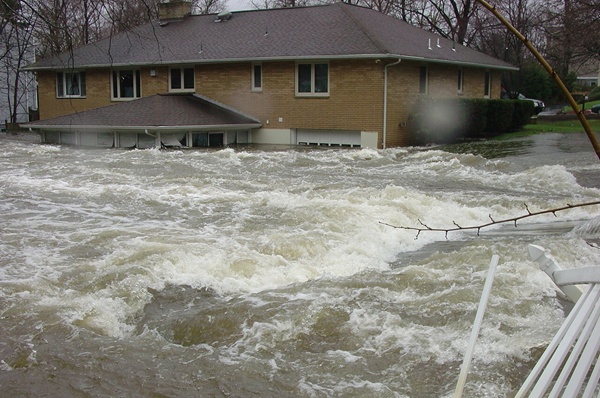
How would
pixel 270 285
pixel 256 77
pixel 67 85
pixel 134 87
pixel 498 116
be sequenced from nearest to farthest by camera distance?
pixel 270 285, pixel 256 77, pixel 498 116, pixel 134 87, pixel 67 85

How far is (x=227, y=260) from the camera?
27.4ft

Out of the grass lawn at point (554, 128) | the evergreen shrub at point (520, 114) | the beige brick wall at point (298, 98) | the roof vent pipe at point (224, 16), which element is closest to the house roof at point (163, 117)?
the beige brick wall at point (298, 98)

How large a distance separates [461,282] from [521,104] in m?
24.1

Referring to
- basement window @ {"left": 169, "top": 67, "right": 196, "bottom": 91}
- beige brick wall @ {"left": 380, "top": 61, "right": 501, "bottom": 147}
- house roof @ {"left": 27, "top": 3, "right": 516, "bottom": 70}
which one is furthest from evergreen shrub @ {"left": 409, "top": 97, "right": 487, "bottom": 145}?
basement window @ {"left": 169, "top": 67, "right": 196, "bottom": 91}

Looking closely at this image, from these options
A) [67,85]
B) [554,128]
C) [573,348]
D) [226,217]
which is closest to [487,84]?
[554,128]

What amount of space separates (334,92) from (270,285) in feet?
53.5

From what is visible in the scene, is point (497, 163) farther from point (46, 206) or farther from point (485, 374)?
point (485, 374)

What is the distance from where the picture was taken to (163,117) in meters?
23.0

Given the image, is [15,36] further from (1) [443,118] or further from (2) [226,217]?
(1) [443,118]

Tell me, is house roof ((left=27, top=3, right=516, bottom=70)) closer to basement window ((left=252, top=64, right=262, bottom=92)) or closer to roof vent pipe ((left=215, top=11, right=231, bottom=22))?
roof vent pipe ((left=215, top=11, right=231, bottom=22))

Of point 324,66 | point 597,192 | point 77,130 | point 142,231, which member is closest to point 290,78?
point 324,66

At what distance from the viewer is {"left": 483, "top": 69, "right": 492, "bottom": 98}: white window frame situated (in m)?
29.7

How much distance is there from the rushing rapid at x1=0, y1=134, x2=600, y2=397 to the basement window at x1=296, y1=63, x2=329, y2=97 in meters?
9.36

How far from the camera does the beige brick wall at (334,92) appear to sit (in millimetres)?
22766
